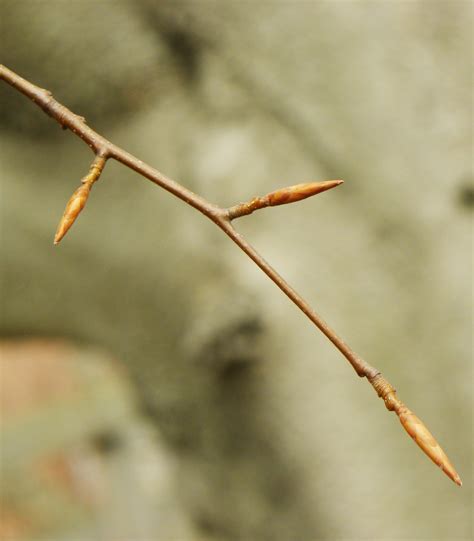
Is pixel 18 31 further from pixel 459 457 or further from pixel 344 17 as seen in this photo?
pixel 459 457

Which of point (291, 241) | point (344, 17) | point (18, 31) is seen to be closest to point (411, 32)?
point (344, 17)

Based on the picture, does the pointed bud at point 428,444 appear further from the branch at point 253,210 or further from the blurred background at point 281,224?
the blurred background at point 281,224

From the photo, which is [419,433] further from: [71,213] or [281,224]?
[281,224]

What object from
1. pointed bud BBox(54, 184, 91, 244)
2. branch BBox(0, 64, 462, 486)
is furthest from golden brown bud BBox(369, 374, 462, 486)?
pointed bud BBox(54, 184, 91, 244)

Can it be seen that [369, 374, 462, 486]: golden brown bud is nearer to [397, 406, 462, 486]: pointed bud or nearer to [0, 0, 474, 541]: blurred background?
[397, 406, 462, 486]: pointed bud

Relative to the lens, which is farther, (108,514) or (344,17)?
(108,514)

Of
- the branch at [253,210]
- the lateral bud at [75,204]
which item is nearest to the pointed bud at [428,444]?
the branch at [253,210]
